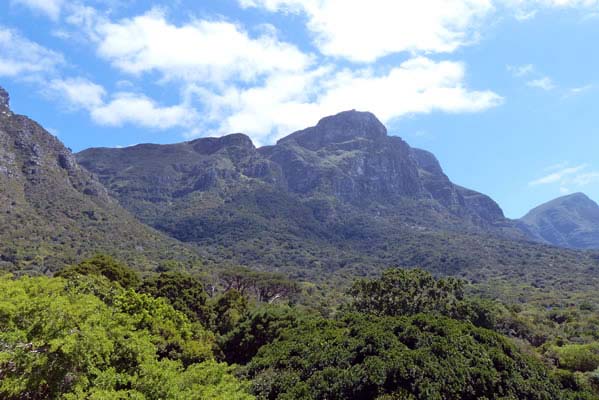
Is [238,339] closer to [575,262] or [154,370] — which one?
[154,370]

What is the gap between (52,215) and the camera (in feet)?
408

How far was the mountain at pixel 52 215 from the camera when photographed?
10025 cm

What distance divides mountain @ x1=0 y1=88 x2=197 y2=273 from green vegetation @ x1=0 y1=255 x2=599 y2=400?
6396 centimetres

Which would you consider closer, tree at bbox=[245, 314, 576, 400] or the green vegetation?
the green vegetation

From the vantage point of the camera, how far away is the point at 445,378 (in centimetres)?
2270

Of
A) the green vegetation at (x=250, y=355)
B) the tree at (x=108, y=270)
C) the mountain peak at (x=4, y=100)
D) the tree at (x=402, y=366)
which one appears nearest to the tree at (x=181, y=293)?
the tree at (x=108, y=270)

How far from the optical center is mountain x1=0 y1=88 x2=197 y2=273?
10025 cm

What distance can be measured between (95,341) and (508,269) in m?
158

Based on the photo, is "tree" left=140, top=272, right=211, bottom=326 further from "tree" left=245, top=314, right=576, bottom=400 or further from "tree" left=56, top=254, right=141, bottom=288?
"tree" left=245, top=314, right=576, bottom=400

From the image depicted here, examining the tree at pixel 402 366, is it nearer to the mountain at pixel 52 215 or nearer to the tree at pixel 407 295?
the tree at pixel 407 295

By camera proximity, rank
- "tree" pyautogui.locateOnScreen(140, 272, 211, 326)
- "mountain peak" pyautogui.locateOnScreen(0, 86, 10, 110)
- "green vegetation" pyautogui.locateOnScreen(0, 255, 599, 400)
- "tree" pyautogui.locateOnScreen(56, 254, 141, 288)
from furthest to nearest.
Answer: "mountain peak" pyautogui.locateOnScreen(0, 86, 10, 110)
"tree" pyautogui.locateOnScreen(140, 272, 211, 326)
"tree" pyautogui.locateOnScreen(56, 254, 141, 288)
"green vegetation" pyautogui.locateOnScreen(0, 255, 599, 400)

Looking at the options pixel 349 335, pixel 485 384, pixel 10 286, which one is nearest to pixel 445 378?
pixel 485 384

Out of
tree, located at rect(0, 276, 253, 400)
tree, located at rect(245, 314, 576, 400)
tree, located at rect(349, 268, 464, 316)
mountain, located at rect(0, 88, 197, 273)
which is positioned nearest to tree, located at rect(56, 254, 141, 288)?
tree, located at rect(0, 276, 253, 400)

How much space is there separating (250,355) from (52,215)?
10742cm
